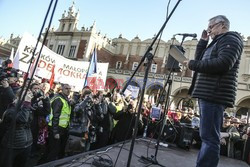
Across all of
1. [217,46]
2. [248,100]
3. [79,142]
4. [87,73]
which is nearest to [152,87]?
[248,100]

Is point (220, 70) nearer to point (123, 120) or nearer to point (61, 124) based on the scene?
point (61, 124)

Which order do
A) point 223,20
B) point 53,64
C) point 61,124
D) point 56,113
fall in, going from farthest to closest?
point 53,64, point 61,124, point 56,113, point 223,20

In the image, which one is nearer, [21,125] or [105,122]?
[21,125]

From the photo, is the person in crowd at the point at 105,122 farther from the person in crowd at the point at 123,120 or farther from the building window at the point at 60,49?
the building window at the point at 60,49

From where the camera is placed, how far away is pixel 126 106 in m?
5.63

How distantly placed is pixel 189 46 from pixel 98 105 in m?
23.7

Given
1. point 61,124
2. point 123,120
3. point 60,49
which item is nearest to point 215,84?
point 61,124

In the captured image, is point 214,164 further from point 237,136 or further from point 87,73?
point 87,73

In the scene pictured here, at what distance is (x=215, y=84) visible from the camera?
1984 millimetres

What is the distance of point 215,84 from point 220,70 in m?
0.15

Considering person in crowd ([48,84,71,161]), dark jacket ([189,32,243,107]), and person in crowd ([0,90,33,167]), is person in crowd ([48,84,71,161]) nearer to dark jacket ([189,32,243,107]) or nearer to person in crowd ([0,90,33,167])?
person in crowd ([0,90,33,167])

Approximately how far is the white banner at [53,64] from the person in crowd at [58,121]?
335cm

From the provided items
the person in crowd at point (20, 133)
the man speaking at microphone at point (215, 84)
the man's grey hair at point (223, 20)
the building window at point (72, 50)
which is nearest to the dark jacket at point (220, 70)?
the man speaking at microphone at point (215, 84)

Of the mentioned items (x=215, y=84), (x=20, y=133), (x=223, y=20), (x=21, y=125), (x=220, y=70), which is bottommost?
(x=20, y=133)
